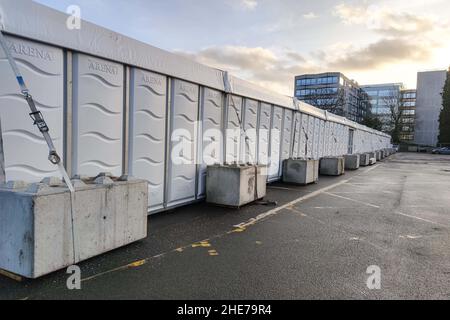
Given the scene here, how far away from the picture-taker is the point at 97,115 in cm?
520

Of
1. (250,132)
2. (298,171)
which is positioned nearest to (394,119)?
(298,171)

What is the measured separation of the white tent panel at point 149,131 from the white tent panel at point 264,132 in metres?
5.05

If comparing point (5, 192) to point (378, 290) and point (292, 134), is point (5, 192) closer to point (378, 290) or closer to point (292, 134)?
point (378, 290)

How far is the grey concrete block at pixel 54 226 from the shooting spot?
328cm

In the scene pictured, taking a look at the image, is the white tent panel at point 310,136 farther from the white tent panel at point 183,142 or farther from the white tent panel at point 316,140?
the white tent panel at point 183,142

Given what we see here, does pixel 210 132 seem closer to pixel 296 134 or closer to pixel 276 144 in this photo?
pixel 276 144

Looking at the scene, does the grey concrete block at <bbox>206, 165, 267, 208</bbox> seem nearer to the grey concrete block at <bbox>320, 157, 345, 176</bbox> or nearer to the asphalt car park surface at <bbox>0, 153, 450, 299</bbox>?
the asphalt car park surface at <bbox>0, 153, 450, 299</bbox>

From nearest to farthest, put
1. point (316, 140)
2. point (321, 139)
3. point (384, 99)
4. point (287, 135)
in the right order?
1. point (287, 135)
2. point (316, 140)
3. point (321, 139)
4. point (384, 99)

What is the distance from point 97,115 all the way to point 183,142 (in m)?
2.31

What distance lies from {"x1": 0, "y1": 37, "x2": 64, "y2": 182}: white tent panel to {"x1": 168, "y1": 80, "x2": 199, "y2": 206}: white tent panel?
2.56 metres

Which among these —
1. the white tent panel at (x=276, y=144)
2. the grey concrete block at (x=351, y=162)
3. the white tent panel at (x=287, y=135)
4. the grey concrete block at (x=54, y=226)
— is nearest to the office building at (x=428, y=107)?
the grey concrete block at (x=351, y=162)

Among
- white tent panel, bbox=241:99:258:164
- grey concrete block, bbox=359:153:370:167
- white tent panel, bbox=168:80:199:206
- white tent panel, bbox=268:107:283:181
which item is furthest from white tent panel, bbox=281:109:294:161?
grey concrete block, bbox=359:153:370:167
